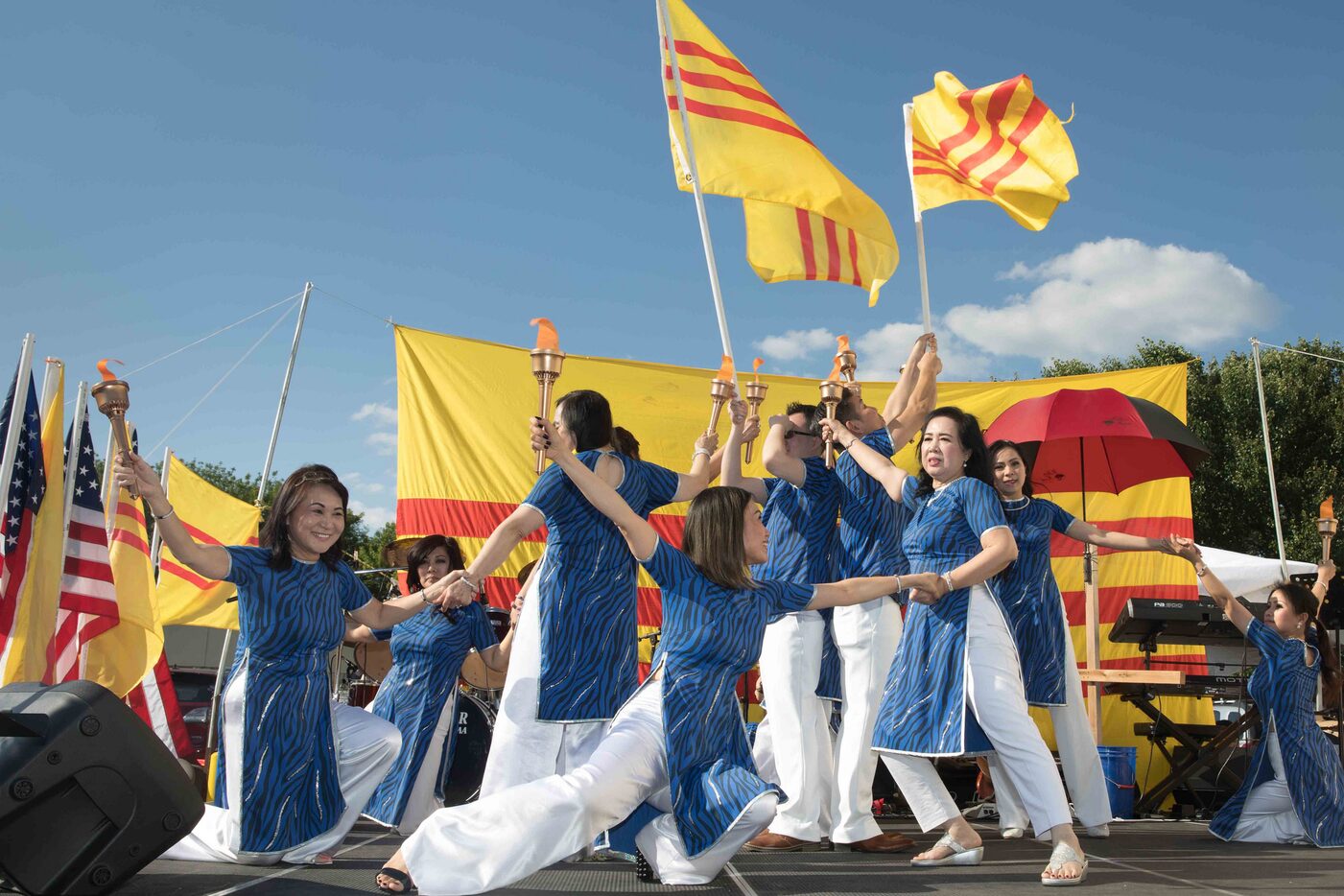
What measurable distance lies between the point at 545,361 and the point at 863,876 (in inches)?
79.7

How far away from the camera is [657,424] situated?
10.4 meters

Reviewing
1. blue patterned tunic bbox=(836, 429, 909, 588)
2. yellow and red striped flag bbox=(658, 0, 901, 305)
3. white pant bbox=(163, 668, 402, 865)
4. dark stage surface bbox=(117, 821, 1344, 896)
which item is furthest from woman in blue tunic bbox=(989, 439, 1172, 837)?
white pant bbox=(163, 668, 402, 865)

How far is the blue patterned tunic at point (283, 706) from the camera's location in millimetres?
4031

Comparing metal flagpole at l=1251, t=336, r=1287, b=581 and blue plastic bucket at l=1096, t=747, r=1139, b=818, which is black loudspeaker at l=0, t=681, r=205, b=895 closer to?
blue plastic bucket at l=1096, t=747, r=1139, b=818

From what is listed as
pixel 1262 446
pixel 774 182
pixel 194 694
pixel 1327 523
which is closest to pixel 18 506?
pixel 774 182

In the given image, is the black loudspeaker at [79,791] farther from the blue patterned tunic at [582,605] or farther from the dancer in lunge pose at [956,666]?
the dancer in lunge pose at [956,666]

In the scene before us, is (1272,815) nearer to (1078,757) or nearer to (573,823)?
(1078,757)

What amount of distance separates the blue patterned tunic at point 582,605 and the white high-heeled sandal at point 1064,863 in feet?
5.06

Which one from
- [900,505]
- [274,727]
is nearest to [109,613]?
[274,727]

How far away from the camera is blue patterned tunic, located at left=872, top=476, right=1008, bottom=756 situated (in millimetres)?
4020

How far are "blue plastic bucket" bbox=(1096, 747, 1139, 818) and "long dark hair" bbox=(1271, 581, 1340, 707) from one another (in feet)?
4.19

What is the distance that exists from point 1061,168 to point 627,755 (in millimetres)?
4641

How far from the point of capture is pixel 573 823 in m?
3.16

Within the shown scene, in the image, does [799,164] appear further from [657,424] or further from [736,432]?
[657,424]
